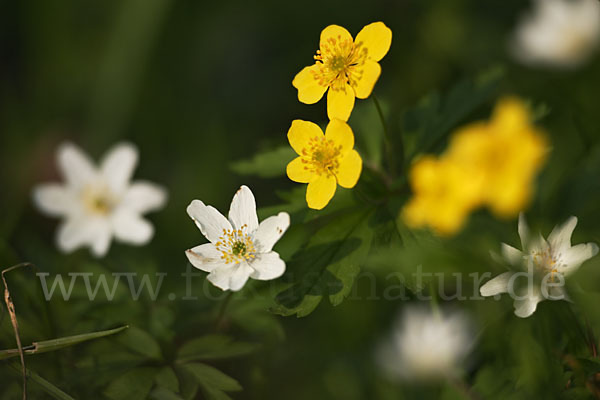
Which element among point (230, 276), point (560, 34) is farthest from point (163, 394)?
point (560, 34)

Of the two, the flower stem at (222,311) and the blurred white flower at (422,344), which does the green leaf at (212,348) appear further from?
the blurred white flower at (422,344)

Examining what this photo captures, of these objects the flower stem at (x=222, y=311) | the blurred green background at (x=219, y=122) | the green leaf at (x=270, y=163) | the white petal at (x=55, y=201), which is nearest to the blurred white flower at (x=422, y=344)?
the blurred green background at (x=219, y=122)

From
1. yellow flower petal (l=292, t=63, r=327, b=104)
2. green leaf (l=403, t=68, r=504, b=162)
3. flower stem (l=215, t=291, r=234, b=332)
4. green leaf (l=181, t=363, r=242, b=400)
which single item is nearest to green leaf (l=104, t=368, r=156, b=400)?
green leaf (l=181, t=363, r=242, b=400)

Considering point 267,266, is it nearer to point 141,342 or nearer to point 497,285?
point 141,342

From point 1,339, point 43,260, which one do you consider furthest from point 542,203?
point 43,260

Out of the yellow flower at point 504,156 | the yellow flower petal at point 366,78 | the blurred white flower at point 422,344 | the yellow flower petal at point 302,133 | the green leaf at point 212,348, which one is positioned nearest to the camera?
the yellow flower at point 504,156

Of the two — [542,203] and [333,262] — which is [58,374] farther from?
[542,203]

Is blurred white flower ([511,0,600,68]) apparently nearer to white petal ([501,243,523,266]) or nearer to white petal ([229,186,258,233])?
white petal ([501,243,523,266])
